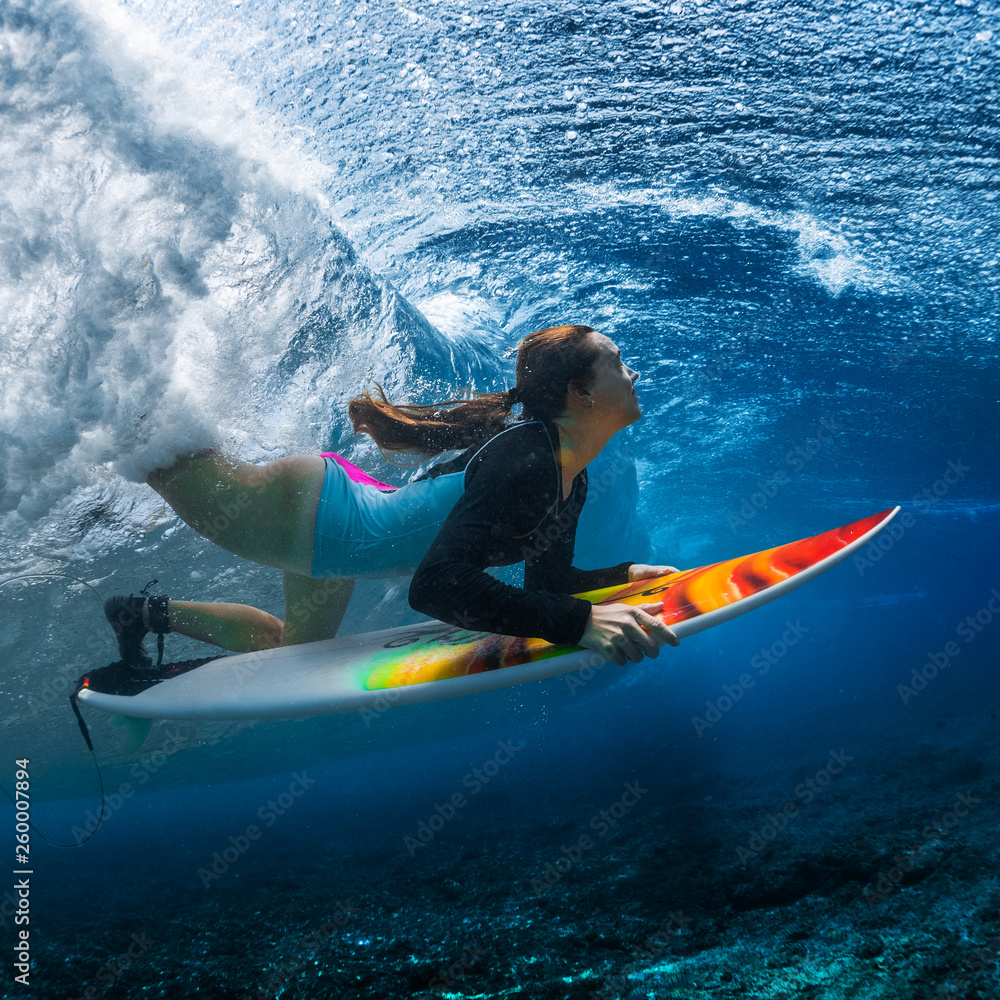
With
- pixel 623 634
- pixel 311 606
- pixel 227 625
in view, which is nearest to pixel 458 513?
pixel 623 634

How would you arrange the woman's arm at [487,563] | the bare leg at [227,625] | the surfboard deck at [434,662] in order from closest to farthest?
the woman's arm at [487,563] → the surfboard deck at [434,662] → the bare leg at [227,625]

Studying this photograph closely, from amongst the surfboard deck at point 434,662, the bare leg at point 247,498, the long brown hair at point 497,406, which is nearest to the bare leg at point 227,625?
the surfboard deck at point 434,662

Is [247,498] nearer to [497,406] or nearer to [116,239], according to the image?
[497,406]

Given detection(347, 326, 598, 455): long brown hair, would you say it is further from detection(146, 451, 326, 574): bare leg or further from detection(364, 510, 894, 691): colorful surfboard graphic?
detection(364, 510, 894, 691): colorful surfboard graphic

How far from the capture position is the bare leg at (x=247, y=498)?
297 centimetres

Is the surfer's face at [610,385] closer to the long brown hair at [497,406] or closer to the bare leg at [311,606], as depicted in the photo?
the long brown hair at [497,406]

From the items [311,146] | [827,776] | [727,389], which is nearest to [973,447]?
[727,389]

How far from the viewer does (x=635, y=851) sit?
25.6 ft

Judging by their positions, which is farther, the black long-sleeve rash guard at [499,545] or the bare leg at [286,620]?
the bare leg at [286,620]

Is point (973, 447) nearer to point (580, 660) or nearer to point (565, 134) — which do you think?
point (565, 134)

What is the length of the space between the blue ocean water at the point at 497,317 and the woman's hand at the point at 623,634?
8.60 feet

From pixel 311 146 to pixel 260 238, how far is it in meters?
1.03

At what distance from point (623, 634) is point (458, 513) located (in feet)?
2.42

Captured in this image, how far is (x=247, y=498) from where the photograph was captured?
298cm
